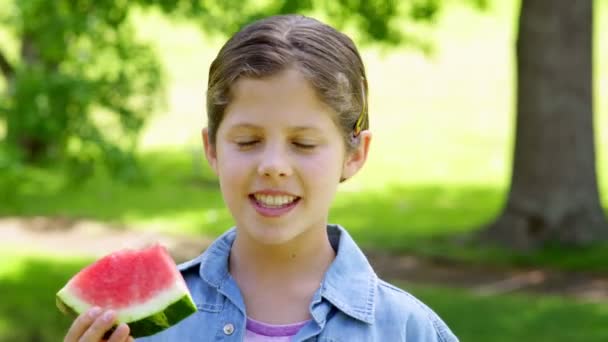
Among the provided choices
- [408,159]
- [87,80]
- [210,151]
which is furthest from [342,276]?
[408,159]

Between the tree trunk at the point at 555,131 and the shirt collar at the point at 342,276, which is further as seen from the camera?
the tree trunk at the point at 555,131

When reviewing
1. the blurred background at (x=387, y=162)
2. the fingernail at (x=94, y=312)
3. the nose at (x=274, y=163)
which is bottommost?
the blurred background at (x=387, y=162)

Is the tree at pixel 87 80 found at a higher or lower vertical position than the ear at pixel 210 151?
lower

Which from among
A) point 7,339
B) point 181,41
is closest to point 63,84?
point 7,339

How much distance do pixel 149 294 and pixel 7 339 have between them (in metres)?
6.51

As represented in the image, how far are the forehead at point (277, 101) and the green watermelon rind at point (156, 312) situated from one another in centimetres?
44

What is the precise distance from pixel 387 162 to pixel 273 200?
16.2 m

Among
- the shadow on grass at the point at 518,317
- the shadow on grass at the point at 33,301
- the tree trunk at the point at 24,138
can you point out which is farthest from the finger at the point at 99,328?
the shadow on grass at the point at 33,301

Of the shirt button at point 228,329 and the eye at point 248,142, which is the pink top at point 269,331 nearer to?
the shirt button at point 228,329

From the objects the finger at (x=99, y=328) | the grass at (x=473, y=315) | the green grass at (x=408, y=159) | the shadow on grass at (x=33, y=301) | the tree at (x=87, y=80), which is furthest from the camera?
the green grass at (x=408, y=159)

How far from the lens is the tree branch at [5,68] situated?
33.3ft

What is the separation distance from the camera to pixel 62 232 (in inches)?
575

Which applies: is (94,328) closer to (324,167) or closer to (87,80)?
(324,167)

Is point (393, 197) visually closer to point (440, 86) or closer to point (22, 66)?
point (440, 86)
